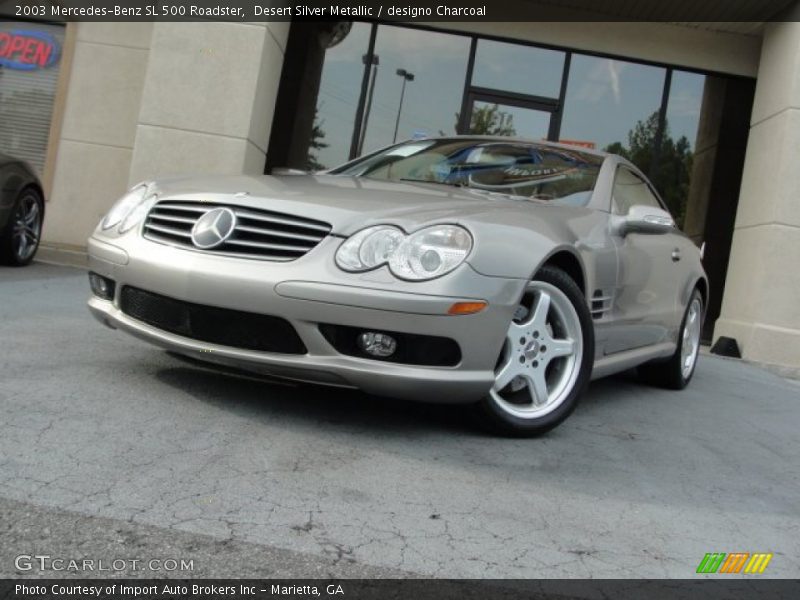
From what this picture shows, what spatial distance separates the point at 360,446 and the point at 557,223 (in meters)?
1.25

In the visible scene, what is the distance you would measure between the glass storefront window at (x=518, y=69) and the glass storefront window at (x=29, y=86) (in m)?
5.44

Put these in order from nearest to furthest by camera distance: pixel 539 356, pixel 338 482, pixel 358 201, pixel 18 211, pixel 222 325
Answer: pixel 338 482 → pixel 222 325 → pixel 358 201 → pixel 539 356 → pixel 18 211

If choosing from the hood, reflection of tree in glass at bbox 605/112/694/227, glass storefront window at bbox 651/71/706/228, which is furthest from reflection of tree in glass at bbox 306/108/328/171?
the hood

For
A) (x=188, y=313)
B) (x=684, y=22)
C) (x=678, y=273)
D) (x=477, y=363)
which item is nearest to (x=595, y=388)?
(x=678, y=273)

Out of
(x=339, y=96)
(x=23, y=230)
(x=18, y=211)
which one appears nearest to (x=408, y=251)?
(x=18, y=211)

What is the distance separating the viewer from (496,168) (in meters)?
4.17

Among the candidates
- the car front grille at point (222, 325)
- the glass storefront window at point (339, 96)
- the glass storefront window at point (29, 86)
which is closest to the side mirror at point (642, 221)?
the car front grille at point (222, 325)

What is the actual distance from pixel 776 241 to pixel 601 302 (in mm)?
5419

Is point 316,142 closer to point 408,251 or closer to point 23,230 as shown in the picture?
point 23,230

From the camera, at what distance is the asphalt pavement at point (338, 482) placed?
204 cm

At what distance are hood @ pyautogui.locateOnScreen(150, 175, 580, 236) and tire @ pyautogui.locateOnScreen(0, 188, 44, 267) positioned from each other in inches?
152

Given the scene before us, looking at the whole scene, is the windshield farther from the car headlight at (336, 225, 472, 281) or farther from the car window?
the car headlight at (336, 225, 472, 281)

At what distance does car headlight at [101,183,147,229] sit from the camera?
11.6ft

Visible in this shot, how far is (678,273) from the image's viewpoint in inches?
194
